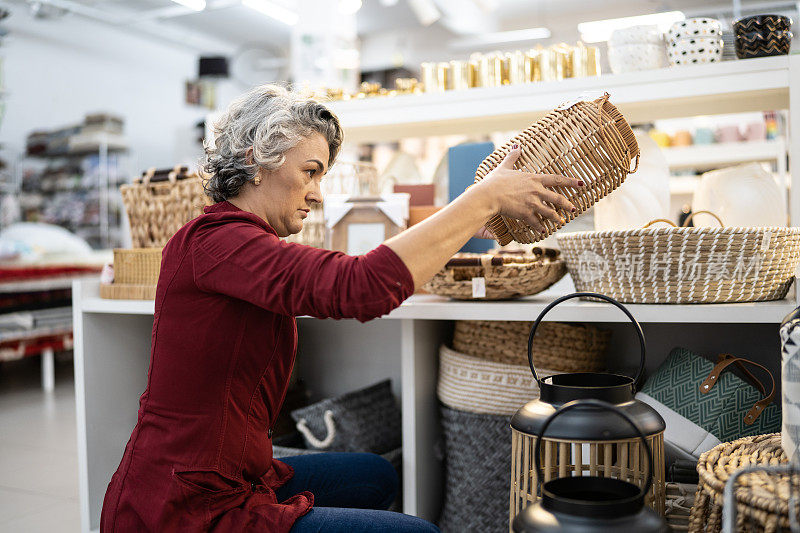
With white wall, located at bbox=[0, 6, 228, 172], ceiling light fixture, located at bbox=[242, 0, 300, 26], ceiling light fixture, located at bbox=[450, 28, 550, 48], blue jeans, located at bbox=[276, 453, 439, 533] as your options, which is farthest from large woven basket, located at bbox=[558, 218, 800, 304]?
ceiling light fixture, located at bbox=[450, 28, 550, 48]

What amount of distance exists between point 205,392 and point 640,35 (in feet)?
4.91

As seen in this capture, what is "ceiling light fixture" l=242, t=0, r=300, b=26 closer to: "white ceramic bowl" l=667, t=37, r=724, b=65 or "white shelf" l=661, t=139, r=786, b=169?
"white shelf" l=661, t=139, r=786, b=169

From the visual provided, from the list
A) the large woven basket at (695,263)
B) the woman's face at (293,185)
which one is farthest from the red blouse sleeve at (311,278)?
the large woven basket at (695,263)

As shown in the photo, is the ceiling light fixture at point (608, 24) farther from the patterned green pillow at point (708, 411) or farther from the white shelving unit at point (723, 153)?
the patterned green pillow at point (708, 411)

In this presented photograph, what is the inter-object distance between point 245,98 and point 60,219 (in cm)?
740

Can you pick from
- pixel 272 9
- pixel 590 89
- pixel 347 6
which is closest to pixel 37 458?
pixel 590 89

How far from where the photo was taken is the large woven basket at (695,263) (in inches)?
59.9

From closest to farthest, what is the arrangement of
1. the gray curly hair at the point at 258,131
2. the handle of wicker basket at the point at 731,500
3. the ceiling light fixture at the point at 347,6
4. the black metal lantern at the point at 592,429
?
1. the handle of wicker basket at the point at 731,500
2. the black metal lantern at the point at 592,429
3. the gray curly hair at the point at 258,131
4. the ceiling light fixture at the point at 347,6

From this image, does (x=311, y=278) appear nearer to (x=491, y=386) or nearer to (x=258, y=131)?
(x=258, y=131)

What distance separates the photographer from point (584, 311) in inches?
65.1

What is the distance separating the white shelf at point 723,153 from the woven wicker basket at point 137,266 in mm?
4454

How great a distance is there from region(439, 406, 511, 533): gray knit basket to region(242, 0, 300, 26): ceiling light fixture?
607cm

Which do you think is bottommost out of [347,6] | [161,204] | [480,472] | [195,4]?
[480,472]

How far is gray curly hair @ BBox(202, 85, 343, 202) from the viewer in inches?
53.0
